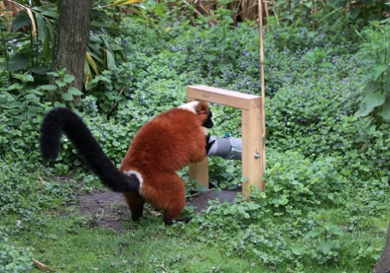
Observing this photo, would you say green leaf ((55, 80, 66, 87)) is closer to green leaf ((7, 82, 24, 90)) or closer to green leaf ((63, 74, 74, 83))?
green leaf ((63, 74, 74, 83))

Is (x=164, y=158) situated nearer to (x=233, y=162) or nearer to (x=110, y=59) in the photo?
(x=233, y=162)

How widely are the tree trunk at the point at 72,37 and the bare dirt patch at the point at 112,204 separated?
1697mm

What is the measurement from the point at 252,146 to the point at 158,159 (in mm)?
Answer: 989

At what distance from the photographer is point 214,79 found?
30.2 feet

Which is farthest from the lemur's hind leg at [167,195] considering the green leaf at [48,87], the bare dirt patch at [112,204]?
the green leaf at [48,87]

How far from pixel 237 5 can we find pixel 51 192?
7742mm

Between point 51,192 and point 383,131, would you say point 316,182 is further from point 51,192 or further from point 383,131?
point 51,192

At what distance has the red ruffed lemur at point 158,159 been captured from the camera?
4.92m

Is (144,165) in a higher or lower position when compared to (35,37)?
lower

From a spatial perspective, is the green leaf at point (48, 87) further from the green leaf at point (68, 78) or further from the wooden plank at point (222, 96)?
the wooden plank at point (222, 96)

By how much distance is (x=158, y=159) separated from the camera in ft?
17.6

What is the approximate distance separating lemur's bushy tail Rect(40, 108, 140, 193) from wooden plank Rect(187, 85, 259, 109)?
128 cm

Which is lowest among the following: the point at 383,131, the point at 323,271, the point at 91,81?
the point at 323,271

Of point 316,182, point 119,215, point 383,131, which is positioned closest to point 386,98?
point 383,131
